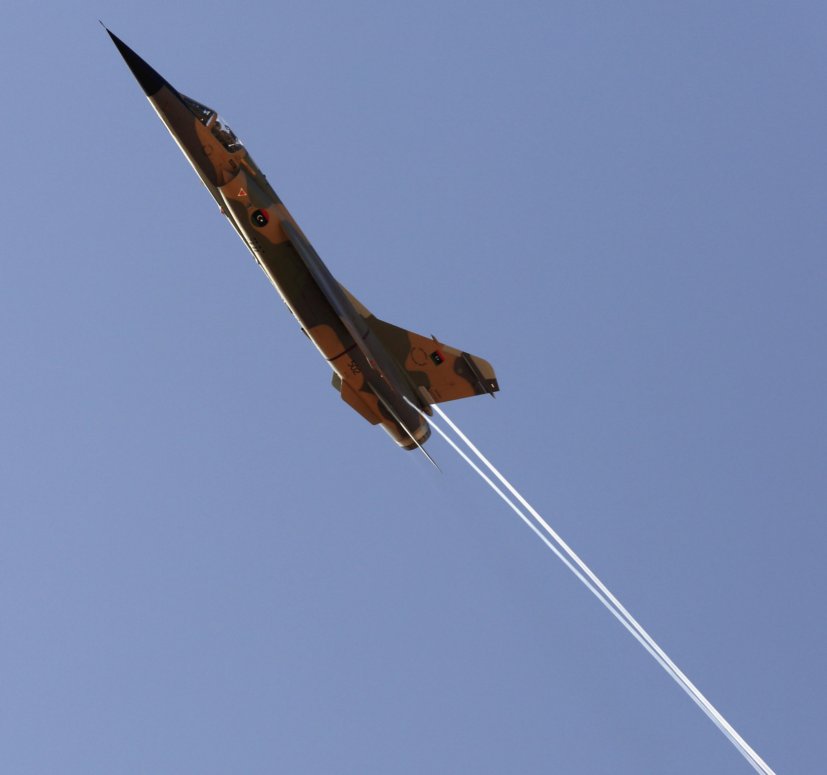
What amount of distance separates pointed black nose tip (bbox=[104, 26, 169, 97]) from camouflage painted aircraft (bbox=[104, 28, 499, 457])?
2 centimetres

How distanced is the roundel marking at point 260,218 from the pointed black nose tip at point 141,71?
11.3 feet

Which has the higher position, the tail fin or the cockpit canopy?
the cockpit canopy

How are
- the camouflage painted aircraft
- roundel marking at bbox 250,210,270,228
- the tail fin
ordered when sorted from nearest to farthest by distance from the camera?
the camouflage painted aircraft < roundel marking at bbox 250,210,270,228 < the tail fin

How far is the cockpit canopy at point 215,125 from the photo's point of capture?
2634cm

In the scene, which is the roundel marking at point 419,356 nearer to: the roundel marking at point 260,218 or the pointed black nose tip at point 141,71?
the roundel marking at point 260,218

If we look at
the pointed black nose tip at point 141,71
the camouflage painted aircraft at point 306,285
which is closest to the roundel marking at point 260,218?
the camouflage painted aircraft at point 306,285

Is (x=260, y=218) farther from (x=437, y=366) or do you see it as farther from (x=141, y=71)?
(x=437, y=366)

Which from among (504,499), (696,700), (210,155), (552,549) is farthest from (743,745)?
(210,155)

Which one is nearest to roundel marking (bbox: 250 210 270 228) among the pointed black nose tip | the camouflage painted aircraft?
the camouflage painted aircraft

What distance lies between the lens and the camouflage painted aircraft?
26.3 m

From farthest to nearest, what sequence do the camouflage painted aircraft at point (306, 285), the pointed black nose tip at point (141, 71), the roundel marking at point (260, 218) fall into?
the roundel marking at point (260, 218), the camouflage painted aircraft at point (306, 285), the pointed black nose tip at point (141, 71)

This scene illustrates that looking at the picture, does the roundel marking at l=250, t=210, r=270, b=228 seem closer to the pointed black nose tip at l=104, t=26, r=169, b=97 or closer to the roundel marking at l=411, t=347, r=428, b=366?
the pointed black nose tip at l=104, t=26, r=169, b=97

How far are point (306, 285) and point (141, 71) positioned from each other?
5893 millimetres

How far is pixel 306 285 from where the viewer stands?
27156mm
